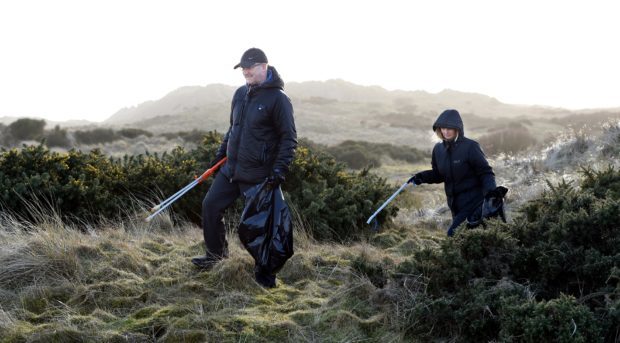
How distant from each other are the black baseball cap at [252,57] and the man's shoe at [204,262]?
1.78m

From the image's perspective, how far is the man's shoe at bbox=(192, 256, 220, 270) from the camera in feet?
16.6

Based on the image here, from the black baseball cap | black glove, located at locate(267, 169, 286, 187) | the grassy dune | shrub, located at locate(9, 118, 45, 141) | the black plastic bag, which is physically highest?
the black baseball cap

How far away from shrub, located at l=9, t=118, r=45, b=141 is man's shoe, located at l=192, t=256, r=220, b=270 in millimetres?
26270

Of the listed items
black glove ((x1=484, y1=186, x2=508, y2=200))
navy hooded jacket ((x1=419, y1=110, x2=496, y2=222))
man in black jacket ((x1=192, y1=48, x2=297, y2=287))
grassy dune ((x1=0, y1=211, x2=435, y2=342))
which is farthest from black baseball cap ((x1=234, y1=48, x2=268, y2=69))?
black glove ((x1=484, y1=186, x2=508, y2=200))

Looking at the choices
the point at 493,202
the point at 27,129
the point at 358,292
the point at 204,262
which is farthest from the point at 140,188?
the point at 27,129

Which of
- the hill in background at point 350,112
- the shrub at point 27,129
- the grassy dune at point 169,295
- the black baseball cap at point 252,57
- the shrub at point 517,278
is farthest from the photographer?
the hill in background at point 350,112

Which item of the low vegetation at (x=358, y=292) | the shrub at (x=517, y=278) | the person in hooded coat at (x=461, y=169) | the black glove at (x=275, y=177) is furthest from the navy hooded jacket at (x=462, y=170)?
the black glove at (x=275, y=177)

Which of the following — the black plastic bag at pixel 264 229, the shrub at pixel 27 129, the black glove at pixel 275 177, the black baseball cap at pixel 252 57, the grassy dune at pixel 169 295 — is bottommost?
the grassy dune at pixel 169 295

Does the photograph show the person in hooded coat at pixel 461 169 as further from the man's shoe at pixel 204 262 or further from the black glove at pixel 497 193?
the man's shoe at pixel 204 262

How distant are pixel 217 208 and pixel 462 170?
2407mm

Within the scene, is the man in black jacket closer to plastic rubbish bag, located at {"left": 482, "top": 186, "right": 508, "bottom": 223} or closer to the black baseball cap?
the black baseball cap

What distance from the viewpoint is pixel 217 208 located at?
16.3 ft

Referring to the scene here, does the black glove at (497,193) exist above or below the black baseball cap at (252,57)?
below

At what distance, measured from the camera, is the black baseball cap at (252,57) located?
15.2 feet
